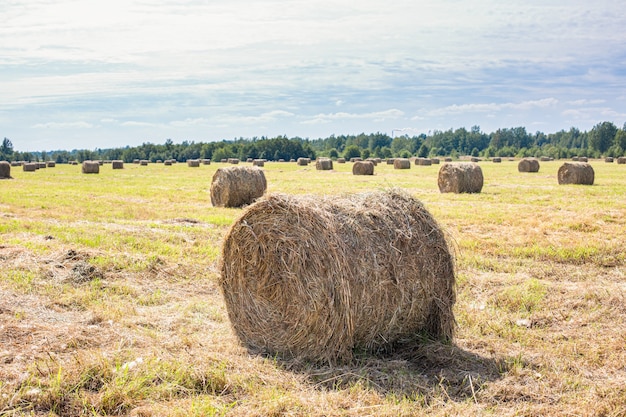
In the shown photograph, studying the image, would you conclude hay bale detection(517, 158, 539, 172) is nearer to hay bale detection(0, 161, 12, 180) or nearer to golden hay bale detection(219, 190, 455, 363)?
hay bale detection(0, 161, 12, 180)

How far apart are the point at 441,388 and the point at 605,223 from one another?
10319 millimetres

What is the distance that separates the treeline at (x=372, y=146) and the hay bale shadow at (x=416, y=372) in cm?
9694

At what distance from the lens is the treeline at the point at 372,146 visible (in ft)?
353

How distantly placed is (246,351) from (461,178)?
62.5 feet

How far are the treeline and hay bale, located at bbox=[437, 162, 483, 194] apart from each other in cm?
7841

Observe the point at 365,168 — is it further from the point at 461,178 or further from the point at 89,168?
the point at 89,168

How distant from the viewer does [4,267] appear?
31.7ft

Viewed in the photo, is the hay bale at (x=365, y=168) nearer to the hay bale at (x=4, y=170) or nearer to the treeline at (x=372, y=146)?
the hay bale at (x=4, y=170)

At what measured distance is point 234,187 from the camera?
2000 centimetres

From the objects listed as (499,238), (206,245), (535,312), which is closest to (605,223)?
(499,238)

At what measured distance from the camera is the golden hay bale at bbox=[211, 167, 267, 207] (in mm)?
20000

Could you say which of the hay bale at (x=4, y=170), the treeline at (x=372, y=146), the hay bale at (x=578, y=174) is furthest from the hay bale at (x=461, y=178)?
the treeline at (x=372, y=146)

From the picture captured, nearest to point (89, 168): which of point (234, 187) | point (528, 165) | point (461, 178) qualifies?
point (234, 187)

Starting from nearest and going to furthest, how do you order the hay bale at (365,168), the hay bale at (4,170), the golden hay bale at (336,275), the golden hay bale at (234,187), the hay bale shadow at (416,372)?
the hay bale shadow at (416,372) < the golden hay bale at (336,275) < the golden hay bale at (234,187) < the hay bale at (4,170) < the hay bale at (365,168)
